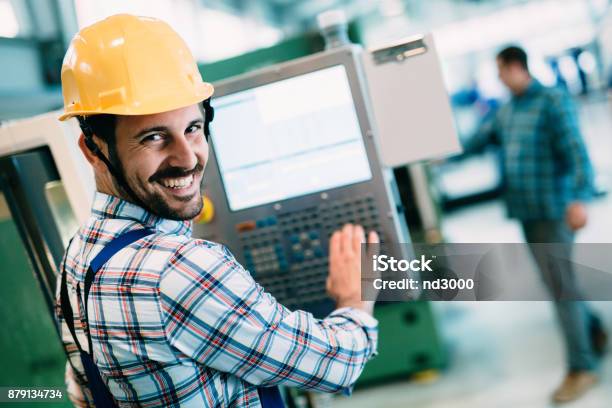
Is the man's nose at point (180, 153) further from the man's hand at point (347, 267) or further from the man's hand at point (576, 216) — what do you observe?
the man's hand at point (576, 216)

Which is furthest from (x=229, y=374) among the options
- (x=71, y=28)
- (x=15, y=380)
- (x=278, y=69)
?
(x=71, y=28)

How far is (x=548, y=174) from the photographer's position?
2.47 m

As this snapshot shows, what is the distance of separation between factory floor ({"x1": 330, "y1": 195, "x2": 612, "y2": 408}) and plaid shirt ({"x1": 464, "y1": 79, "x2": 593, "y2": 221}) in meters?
0.60

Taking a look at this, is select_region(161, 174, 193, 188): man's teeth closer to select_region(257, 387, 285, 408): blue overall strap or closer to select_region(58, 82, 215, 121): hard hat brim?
select_region(58, 82, 215, 121): hard hat brim

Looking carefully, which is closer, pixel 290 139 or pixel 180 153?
pixel 180 153

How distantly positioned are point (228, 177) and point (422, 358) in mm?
1817

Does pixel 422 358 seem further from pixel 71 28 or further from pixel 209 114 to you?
pixel 71 28

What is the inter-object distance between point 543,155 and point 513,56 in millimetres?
434

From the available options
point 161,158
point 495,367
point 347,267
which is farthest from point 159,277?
point 495,367

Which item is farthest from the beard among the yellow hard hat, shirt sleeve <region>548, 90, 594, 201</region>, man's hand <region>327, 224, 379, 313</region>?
shirt sleeve <region>548, 90, 594, 201</region>

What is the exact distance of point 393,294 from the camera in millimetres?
1278

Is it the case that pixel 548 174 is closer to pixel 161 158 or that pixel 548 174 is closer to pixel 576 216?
pixel 576 216

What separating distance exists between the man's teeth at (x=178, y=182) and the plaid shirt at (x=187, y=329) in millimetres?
63

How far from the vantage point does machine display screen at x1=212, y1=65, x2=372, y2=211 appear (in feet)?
4.51
